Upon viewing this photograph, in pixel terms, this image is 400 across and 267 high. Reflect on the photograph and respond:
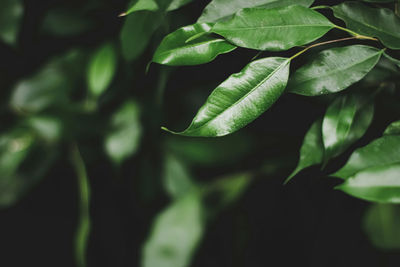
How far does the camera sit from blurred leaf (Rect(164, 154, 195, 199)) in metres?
0.68

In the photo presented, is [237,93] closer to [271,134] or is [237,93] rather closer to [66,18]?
[271,134]

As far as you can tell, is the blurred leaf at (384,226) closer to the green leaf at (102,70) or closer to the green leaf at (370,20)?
the green leaf at (370,20)

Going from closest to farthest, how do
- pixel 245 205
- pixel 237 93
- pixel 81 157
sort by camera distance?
pixel 237 93
pixel 81 157
pixel 245 205

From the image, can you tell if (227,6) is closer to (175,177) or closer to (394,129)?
(394,129)

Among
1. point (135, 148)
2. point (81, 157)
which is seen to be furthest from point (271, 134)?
point (81, 157)

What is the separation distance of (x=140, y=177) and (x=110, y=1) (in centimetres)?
36

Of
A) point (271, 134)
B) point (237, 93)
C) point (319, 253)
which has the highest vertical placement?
point (237, 93)

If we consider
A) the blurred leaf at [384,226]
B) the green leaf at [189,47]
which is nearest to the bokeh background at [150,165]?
the blurred leaf at [384,226]

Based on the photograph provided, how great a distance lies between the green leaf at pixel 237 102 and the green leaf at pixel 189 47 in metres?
0.04

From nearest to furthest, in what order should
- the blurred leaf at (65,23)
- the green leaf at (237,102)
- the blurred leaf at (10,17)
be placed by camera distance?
the green leaf at (237,102) → the blurred leaf at (10,17) → the blurred leaf at (65,23)

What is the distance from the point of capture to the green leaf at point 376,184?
0.30 m

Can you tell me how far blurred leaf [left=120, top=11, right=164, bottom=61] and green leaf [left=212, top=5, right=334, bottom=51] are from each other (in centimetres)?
11

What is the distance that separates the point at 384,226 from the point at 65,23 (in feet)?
2.38

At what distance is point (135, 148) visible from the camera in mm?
602
